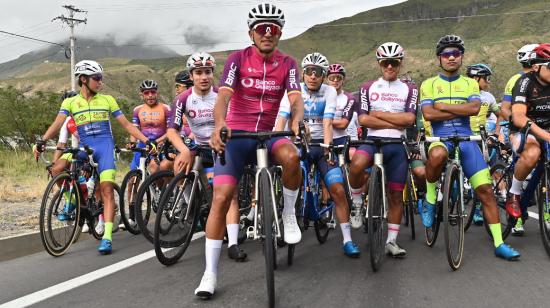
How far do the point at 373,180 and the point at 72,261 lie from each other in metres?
3.47

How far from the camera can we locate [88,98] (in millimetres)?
6578

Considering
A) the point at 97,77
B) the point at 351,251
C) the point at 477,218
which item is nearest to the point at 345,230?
the point at 351,251

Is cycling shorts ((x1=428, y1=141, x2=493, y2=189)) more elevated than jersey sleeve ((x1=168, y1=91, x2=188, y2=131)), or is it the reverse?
jersey sleeve ((x1=168, y1=91, x2=188, y2=131))

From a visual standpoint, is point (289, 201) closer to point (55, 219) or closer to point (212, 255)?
point (212, 255)

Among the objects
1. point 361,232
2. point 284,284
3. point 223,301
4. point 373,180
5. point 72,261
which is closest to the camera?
point 223,301

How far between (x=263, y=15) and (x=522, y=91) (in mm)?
3205

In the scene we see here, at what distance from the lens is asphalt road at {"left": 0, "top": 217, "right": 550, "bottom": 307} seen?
391 centimetres

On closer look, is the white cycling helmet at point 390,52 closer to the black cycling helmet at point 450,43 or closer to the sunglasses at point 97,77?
the black cycling helmet at point 450,43

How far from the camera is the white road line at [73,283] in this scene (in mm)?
4035

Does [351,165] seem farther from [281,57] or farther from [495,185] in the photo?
[495,185]

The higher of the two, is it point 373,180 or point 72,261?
point 373,180

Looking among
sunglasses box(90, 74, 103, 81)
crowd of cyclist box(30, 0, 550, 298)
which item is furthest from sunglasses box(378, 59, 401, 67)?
sunglasses box(90, 74, 103, 81)

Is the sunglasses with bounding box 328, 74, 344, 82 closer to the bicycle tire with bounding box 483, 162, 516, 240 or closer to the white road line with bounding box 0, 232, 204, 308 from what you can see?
the bicycle tire with bounding box 483, 162, 516, 240

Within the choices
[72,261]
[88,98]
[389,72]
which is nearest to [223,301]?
[72,261]
